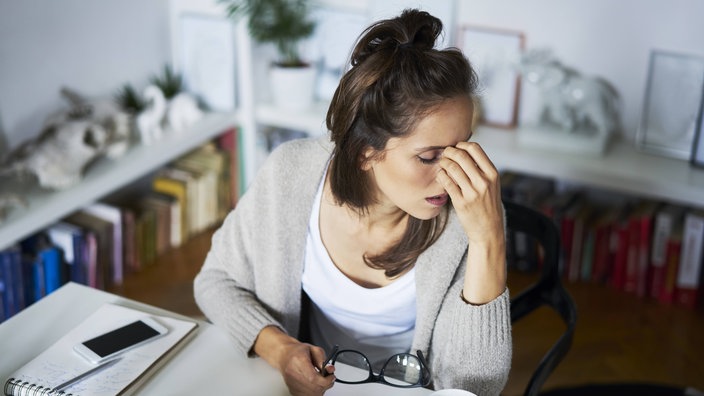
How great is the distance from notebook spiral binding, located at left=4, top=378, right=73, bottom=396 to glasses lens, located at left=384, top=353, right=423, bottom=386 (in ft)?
1.71

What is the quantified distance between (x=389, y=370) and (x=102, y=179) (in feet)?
5.30

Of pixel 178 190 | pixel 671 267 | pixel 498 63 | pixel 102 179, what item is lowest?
pixel 671 267

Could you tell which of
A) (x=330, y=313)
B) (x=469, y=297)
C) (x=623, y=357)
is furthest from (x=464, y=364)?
(x=623, y=357)

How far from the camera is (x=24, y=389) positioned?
134 cm

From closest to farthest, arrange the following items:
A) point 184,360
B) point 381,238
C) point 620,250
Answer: point 184,360 → point 381,238 → point 620,250

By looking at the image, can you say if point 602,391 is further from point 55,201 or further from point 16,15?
point 16,15

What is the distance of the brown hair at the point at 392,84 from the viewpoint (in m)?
1.40

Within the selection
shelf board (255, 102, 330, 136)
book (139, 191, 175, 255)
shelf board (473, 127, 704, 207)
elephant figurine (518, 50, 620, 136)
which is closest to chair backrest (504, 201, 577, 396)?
shelf board (473, 127, 704, 207)

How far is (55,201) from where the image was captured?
101 inches

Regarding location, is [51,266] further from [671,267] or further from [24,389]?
[671,267]

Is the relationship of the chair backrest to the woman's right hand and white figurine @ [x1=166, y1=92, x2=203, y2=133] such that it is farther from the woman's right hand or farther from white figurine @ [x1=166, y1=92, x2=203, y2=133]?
white figurine @ [x1=166, y1=92, x2=203, y2=133]

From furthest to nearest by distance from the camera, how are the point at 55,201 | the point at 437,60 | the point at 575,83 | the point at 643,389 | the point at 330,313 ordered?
the point at 575,83, the point at 55,201, the point at 643,389, the point at 330,313, the point at 437,60

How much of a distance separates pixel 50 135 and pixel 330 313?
4.69 ft

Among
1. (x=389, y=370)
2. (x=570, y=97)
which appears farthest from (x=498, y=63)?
(x=389, y=370)
